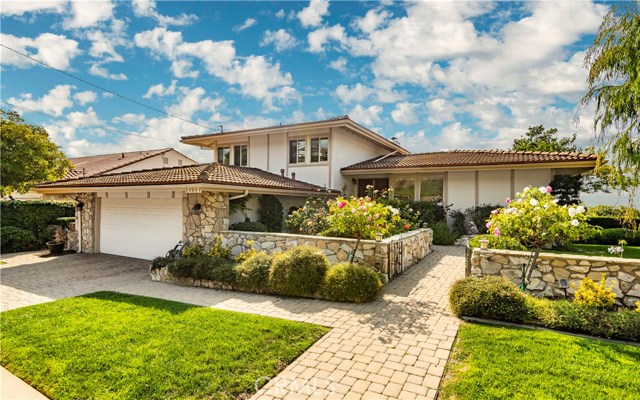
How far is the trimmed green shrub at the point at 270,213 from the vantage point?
13.4m

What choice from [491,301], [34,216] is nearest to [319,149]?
[491,301]

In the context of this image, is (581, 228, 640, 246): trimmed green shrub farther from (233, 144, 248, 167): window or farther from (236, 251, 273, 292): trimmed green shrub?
(233, 144, 248, 167): window

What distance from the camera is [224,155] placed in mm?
20141

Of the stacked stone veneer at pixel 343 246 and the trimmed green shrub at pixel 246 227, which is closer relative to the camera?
the stacked stone veneer at pixel 343 246

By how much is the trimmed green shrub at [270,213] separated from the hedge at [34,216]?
11.4 metres

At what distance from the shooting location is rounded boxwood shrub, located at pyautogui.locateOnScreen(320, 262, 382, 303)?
6.93 metres

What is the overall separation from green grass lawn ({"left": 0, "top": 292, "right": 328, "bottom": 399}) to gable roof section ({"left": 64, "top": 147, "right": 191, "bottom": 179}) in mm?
20254

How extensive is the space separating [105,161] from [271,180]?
21.7m

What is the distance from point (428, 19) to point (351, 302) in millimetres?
8143

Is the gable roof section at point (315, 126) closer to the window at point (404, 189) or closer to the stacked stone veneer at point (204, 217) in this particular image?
the window at point (404, 189)

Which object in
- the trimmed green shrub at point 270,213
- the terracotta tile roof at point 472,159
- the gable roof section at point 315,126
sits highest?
the gable roof section at point 315,126

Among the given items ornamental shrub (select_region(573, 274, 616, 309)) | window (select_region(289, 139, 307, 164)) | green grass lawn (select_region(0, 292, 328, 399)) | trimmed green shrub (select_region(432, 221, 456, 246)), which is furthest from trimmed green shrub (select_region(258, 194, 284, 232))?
ornamental shrub (select_region(573, 274, 616, 309))

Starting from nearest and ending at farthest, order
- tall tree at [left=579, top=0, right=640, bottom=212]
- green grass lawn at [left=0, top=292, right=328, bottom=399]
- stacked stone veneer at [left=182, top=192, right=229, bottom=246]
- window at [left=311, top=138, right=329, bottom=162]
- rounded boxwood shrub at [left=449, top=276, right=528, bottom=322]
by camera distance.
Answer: green grass lawn at [left=0, top=292, right=328, bottom=399] → rounded boxwood shrub at [left=449, top=276, right=528, bottom=322] → tall tree at [left=579, top=0, right=640, bottom=212] → stacked stone veneer at [left=182, top=192, right=229, bottom=246] → window at [left=311, top=138, right=329, bottom=162]

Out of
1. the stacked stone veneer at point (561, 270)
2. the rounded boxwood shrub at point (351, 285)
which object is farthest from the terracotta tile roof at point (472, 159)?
the rounded boxwood shrub at point (351, 285)
